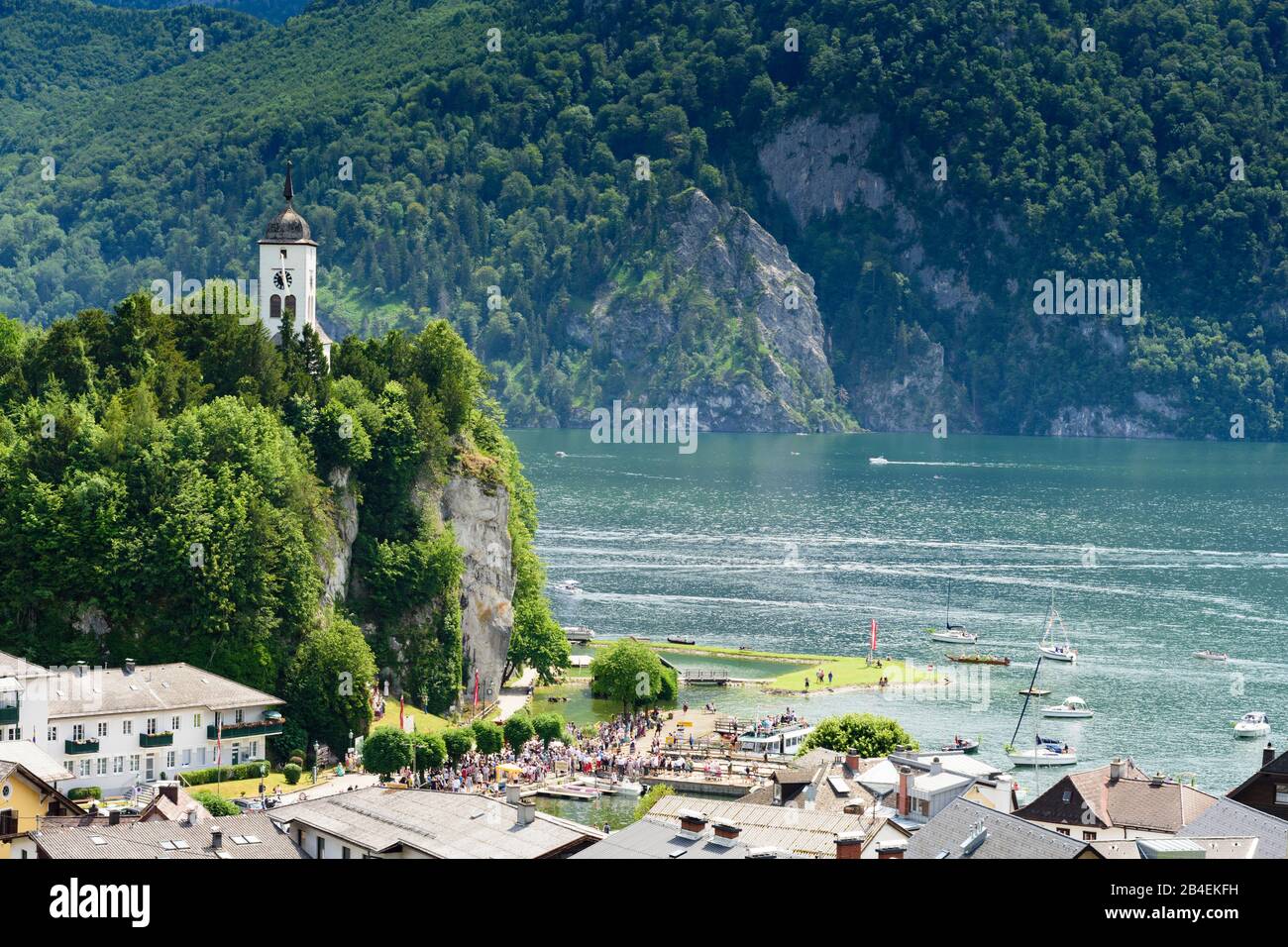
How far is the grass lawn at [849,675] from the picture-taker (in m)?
119

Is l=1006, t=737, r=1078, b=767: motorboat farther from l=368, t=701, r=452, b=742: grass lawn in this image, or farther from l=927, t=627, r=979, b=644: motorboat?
l=927, t=627, r=979, b=644: motorboat

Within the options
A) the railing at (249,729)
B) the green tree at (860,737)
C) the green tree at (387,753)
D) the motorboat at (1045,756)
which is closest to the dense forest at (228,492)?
the railing at (249,729)

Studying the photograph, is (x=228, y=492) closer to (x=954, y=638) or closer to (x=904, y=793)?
(x=904, y=793)

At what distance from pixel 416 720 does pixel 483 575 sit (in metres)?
15.8

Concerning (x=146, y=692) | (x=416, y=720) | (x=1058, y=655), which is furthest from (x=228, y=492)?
(x=1058, y=655)

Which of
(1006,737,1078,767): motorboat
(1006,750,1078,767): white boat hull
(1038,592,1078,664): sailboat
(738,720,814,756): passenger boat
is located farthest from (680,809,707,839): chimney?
(1038,592,1078,664): sailboat

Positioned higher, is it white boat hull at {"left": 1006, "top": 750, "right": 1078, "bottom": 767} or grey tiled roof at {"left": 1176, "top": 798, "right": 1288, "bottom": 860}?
grey tiled roof at {"left": 1176, "top": 798, "right": 1288, "bottom": 860}

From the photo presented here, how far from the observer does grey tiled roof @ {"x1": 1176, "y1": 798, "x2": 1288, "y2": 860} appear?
47703 millimetres

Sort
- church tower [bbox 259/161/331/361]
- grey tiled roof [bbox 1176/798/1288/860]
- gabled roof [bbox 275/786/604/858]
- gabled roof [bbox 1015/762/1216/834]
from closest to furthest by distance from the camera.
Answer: grey tiled roof [bbox 1176/798/1288/860] < gabled roof [bbox 275/786/604/858] < gabled roof [bbox 1015/762/1216/834] < church tower [bbox 259/161/331/361]

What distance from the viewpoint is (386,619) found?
98.6 metres

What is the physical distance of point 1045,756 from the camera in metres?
95.8

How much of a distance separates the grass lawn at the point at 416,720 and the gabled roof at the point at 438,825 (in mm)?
32608

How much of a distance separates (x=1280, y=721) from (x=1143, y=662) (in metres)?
20.7

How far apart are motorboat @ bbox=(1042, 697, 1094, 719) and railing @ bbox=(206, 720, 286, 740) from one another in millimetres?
45834
